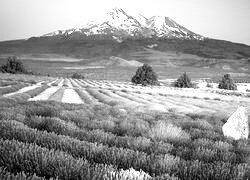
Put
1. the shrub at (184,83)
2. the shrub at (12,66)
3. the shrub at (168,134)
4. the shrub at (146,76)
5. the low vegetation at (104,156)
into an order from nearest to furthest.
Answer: the low vegetation at (104,156), the shrub at (168,134), the shrub at (146,76), the shrub at (184,83), the shrub at (12,66)

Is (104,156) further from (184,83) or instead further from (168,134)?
(184,83)

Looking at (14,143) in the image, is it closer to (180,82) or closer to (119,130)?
(119,130)

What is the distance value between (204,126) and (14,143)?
7.06 metres

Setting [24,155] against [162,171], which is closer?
[24,155]

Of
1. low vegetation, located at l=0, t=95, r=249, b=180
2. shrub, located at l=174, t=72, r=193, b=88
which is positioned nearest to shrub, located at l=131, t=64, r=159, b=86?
shrub, located at l=174, t=72, r=193, b=88

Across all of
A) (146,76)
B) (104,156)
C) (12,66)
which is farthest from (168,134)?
(12,66)

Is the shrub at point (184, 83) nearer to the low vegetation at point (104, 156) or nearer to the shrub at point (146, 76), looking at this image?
the shrub at point (146, 76)

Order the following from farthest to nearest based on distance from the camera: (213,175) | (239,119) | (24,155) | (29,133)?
(239,119) → (29,133) → (213,175) → (24,155)

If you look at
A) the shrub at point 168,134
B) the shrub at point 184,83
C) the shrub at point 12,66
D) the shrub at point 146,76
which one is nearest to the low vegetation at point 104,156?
the shrub at point 168,134

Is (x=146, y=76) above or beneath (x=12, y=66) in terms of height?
beneath

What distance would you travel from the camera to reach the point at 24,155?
4348 mm

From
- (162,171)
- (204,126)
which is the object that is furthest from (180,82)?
(162,171)

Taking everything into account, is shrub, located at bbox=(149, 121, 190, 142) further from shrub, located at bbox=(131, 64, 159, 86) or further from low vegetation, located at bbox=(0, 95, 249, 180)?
shrub, located at bbox=(131, 64, 159, 86)

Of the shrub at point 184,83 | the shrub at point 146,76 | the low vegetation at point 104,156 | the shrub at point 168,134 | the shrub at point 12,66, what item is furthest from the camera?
the shrub at point 12,66
